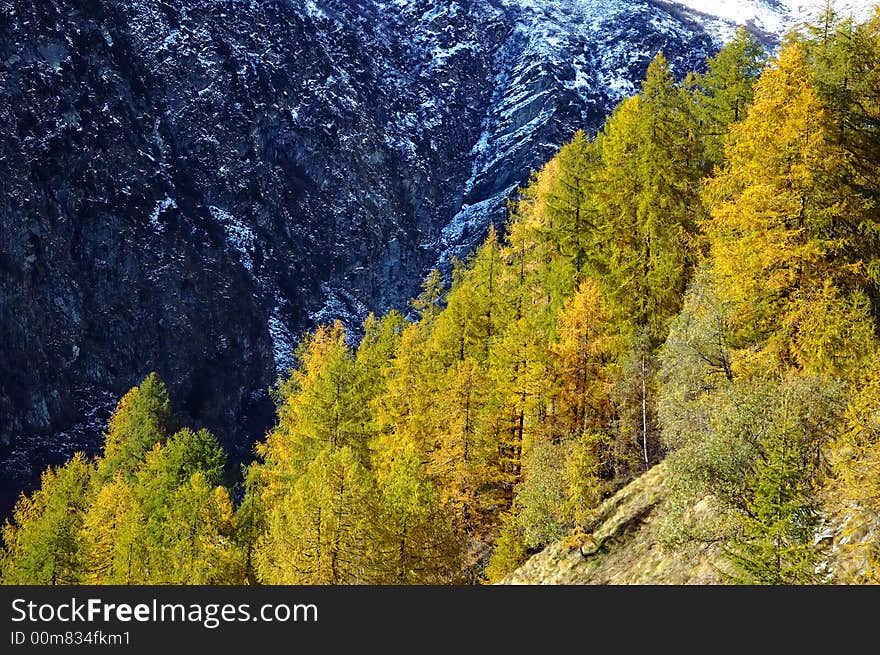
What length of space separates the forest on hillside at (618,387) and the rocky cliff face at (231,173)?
49.5 metres

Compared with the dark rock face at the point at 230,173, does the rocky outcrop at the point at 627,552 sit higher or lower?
lower

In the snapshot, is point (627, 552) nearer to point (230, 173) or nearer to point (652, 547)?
point (652, 547)

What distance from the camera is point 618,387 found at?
955 inches

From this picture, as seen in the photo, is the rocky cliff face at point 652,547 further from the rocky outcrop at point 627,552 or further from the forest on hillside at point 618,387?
the forest on hillside at point 618,387

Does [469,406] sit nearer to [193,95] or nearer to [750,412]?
[750,412]

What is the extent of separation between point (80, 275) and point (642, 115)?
8162 centimetres

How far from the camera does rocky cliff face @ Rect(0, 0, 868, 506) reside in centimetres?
8681

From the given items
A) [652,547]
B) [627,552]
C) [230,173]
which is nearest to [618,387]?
[627,552]

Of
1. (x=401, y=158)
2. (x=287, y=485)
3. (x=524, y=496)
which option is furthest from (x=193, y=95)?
(x=524, y=496)

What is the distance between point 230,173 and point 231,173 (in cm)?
18

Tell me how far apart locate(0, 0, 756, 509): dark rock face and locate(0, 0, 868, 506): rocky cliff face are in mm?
307

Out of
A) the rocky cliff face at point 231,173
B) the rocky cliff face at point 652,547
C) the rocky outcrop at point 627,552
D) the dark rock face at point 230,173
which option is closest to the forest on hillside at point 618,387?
the rocky cliff face at point 652,547

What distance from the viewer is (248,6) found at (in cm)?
13388

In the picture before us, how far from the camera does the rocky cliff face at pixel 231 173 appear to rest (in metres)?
86.8
